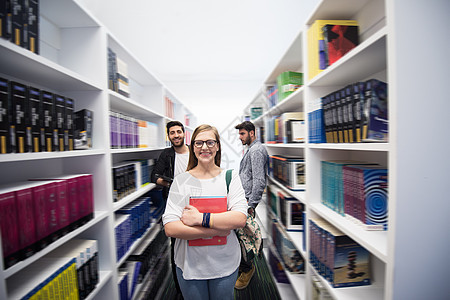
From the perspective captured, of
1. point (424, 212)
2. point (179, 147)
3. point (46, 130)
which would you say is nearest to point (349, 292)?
point (424, 212)

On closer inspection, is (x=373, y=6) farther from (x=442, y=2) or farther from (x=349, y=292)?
(x=349, y=292)

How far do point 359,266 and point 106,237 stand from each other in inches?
60.6

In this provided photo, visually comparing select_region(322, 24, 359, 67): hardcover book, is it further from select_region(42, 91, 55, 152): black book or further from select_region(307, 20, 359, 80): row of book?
select_region(42, 91, 55, 152): black book

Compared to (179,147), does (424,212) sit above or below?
below

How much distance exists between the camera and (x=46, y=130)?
2.69ft

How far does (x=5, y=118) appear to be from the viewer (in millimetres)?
672

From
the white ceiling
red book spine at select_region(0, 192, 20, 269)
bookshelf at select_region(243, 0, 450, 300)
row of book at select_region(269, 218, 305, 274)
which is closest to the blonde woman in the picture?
red book spine at select_region(0, 192, 20, 269)

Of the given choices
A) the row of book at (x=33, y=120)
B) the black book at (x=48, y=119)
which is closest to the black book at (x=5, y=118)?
the row of book at (x=33, y=120)

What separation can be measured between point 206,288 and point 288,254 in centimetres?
92

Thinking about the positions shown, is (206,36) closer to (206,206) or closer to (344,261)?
(206,206)

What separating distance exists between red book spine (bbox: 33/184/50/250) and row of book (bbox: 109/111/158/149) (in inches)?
23.7

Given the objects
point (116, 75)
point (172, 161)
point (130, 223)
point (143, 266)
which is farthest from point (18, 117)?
point (143, 266)

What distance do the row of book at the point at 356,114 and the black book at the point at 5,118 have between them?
1.43 metres

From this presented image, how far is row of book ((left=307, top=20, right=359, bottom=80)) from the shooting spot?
1088 millimetres
